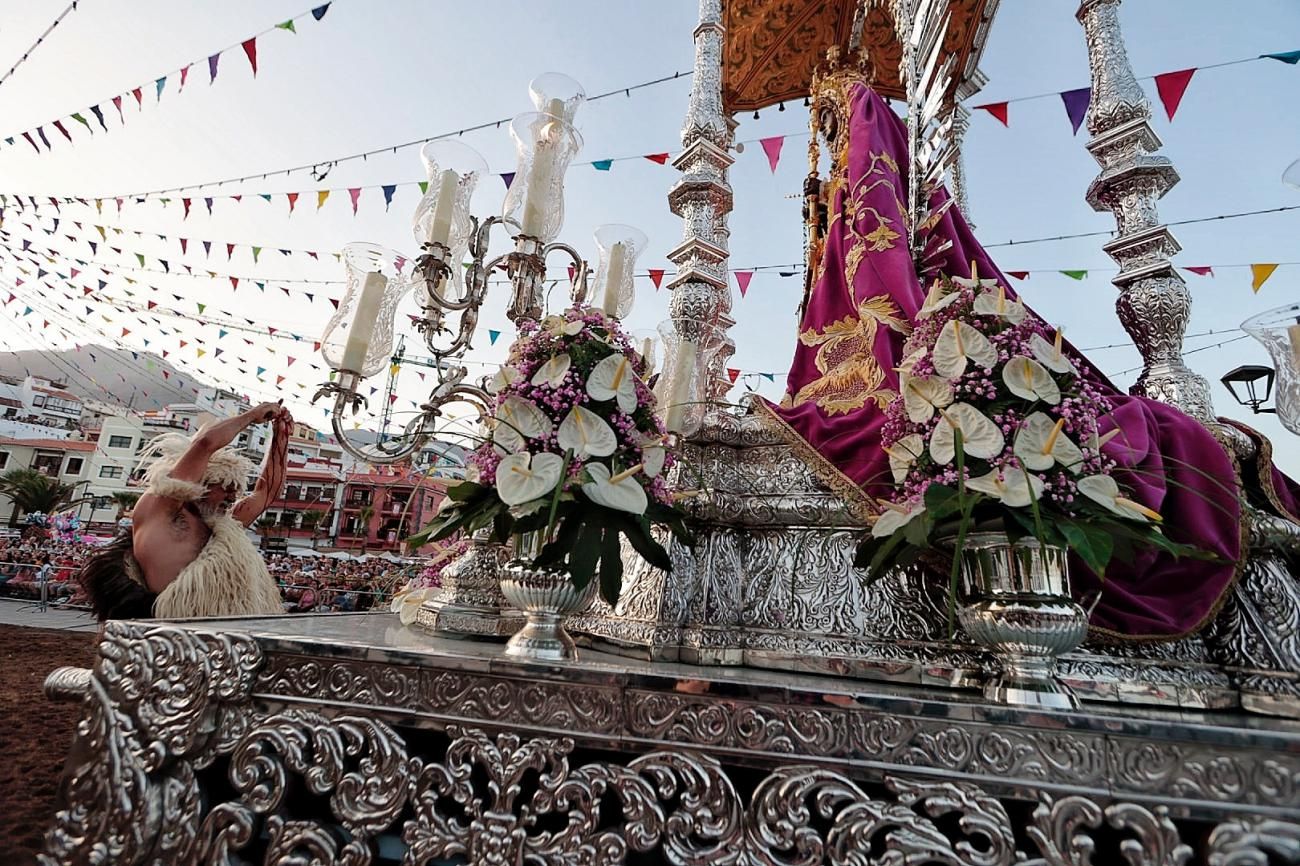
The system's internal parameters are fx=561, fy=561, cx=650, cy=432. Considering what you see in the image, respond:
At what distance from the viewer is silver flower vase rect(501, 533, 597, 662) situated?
3.52 feet

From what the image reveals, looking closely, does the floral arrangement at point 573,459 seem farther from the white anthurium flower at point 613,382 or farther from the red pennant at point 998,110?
the red pennant at point 998,110

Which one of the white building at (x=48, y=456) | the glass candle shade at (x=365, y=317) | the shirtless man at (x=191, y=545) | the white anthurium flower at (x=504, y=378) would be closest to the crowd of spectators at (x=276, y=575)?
the shirtless man at (x=191, y=545)

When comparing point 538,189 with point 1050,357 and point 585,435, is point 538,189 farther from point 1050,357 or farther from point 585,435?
point 1050,357

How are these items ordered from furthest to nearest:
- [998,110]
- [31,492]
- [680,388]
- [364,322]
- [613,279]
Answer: [31,492], [998,110], [613,279], [680,388], [364,322]

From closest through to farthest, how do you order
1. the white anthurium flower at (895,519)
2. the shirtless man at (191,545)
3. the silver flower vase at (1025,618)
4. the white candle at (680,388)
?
1. the silver flower vase at (1025,618)
2. the white anthurium flower at (895,519)
3. the white candle at (680,388)
4. the shirtless man at (191,545)

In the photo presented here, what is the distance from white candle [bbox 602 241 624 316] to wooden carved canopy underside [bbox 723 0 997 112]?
1954 mm

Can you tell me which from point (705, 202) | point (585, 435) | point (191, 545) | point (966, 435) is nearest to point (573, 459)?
point (585, 435)

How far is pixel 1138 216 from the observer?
1.81 meters

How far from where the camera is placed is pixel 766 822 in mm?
737

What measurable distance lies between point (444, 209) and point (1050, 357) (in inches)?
58.1

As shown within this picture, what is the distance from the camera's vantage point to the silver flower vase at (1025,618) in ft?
3.06

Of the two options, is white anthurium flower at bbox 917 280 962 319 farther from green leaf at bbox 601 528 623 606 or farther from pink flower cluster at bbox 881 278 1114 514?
green leaf at bbox 601 528 623 606

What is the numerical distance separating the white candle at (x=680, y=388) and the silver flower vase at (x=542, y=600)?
448 millimetres

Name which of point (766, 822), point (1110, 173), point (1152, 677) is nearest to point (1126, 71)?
point (1110, 173)
